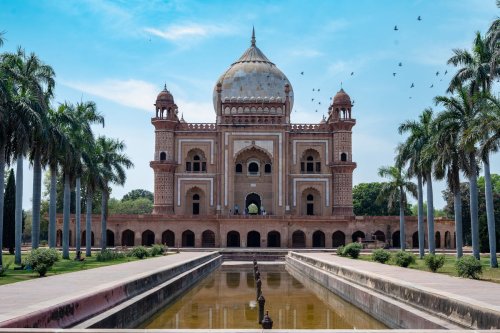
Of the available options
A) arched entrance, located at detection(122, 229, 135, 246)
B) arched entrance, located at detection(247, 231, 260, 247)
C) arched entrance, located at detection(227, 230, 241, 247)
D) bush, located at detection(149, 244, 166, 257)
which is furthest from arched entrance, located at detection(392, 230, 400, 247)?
arched entrance, located at detection(122, 229, 135, 246)

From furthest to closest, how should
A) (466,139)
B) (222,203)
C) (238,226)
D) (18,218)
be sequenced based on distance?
(222,203)
(238,226)
(18,218)
(466,139)

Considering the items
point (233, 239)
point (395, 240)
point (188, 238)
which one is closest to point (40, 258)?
point (188, 238)

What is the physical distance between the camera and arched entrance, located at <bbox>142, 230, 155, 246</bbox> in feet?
144

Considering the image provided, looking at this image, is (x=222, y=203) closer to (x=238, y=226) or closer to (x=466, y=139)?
(x=238, y=226)

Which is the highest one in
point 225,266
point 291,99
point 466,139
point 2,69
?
point 291,99

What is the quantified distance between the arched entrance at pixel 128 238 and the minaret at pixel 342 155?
604 inches

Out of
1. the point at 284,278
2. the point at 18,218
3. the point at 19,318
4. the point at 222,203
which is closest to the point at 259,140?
the point at 222,203

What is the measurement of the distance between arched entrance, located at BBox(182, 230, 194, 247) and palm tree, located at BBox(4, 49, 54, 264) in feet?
71.0

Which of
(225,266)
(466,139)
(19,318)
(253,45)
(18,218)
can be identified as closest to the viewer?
(19,318)

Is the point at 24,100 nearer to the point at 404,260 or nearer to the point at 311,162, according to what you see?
the point at 404,260

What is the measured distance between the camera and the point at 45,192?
51.9 meters

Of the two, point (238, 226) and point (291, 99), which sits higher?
point (291, 99)

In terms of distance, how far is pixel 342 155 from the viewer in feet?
151

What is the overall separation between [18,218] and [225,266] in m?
12.6
